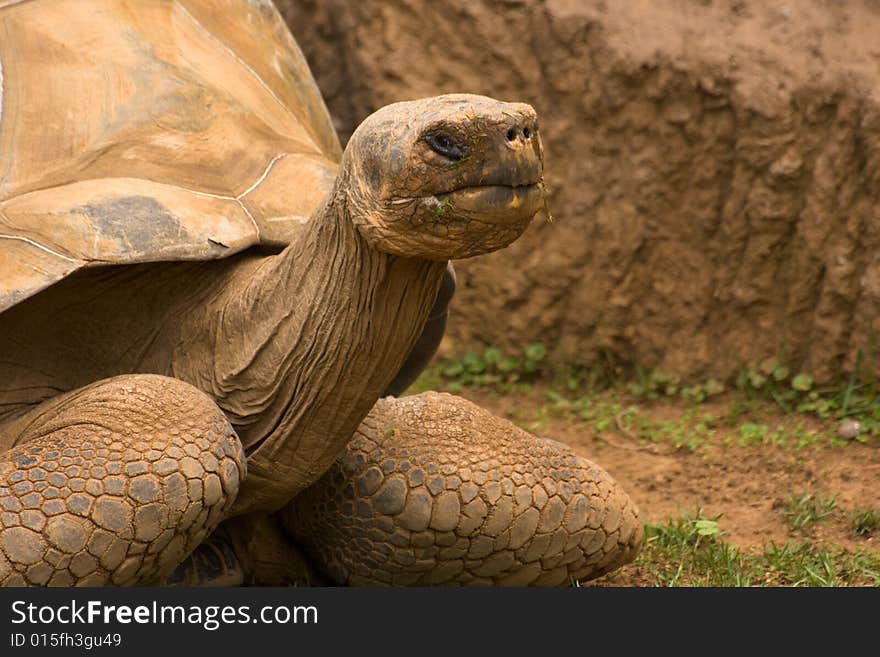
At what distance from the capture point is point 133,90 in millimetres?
3346

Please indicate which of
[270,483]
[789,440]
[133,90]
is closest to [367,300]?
[270,483]

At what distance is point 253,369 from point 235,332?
0.09 metres

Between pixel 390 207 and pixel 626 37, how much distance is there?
8.65 feet

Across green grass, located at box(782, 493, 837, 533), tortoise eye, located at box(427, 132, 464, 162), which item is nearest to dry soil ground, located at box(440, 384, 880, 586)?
green grass, located at box(782, 493, 837, 533)

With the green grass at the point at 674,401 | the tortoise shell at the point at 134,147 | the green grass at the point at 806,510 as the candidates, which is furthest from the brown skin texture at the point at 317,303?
the green grass at the point at 674,401

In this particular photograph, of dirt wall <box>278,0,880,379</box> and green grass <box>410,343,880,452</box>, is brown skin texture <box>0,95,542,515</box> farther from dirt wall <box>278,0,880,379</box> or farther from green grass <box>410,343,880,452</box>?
dirt wall <box>278,0,880,379</box>

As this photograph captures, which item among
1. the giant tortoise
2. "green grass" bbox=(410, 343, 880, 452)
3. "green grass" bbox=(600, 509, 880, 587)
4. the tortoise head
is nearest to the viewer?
the tortoise head

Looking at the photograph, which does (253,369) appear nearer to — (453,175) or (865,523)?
(453,175)

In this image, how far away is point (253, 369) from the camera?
2938mm

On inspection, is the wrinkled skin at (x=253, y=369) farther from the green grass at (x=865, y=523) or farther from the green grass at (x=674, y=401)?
the green grass at (x=674, y=401)

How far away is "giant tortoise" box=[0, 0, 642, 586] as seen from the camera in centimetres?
259

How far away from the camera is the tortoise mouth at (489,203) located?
2359mm

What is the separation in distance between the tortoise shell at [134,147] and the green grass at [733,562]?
1.27 meters

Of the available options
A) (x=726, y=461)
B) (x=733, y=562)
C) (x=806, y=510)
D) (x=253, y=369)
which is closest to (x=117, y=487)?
(x=253, y=369)
